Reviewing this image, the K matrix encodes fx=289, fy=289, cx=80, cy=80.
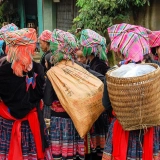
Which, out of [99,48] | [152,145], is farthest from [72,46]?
[152,145]

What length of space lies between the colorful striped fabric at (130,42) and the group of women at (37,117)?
0.06 m

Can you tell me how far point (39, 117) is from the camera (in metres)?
3.18

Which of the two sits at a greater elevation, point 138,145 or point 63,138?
point 138,145

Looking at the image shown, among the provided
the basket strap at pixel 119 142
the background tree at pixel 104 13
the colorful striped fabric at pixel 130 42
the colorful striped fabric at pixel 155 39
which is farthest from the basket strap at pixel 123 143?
the background tree at pixel 104 13

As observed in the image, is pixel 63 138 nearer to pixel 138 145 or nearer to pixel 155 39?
pixel 138 145

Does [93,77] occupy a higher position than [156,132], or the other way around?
[93,77]

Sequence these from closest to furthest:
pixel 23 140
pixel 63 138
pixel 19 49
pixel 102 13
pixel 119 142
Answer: pixel 119 142 < pixel 19 49 < pixel 23 140 < pixel 63 138 < pixel 102 13

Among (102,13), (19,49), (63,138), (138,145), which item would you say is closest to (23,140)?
(63,138)

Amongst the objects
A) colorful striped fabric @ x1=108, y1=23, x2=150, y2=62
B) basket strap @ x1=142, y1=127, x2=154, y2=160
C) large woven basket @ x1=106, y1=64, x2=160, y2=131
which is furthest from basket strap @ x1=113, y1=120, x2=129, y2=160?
colorful striped fabric @ x1=108, y1=23, x2=150, y2=62

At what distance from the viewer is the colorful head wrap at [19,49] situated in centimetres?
284

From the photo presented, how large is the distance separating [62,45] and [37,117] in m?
0.83

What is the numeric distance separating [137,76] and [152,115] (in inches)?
13.6

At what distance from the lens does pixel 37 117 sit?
3158 millimetres

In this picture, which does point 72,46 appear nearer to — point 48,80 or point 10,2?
point 48,80
